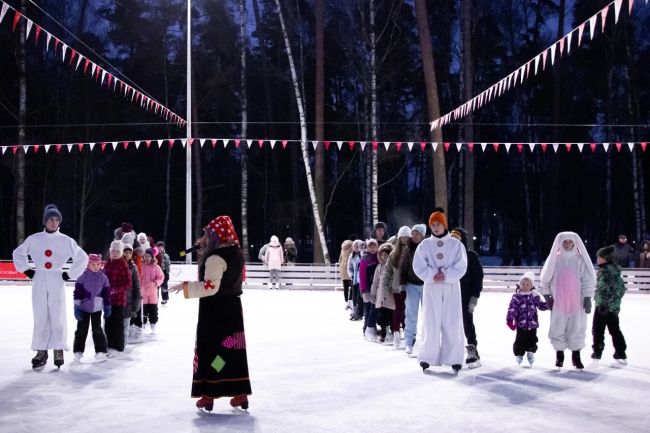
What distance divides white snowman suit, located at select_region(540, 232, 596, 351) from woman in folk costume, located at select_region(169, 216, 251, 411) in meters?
4.13

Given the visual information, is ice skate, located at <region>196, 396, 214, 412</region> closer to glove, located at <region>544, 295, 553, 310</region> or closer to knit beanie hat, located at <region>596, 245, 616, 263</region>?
glove, located at <region>544, 295, 553, 310</region>

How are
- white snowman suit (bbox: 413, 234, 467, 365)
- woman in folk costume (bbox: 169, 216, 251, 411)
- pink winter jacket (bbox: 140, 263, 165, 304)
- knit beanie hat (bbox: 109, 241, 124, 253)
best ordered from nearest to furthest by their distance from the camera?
woman in folk costume (bbox: 169, 216, 251, 411) < white snowman suit (bbox: 413, 234, 467, 365) < knit beanie hat (bbox: 109, 241, 124, 253) < pink winter jacket (bbox: 140, 263, 165, 304)

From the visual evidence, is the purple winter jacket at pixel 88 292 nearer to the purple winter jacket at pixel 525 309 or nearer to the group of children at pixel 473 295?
the group of children at pixel 473 295

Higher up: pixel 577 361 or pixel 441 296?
pixel 441 296

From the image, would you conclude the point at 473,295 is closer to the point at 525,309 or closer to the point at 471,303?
the point at 471,303

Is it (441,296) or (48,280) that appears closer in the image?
(441,296)

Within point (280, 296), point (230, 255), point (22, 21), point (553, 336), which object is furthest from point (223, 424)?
point (22, 21)

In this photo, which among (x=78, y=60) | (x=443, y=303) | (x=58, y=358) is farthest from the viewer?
(x=78, y=60)

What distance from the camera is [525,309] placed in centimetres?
855

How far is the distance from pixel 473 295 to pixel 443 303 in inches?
30.2

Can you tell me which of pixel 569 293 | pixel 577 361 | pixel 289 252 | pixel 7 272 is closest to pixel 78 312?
pixel 569 293

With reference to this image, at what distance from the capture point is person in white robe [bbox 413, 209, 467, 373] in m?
8.14

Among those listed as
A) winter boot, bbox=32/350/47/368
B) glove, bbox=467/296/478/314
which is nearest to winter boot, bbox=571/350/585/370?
glove, bbox=467/296/478/314

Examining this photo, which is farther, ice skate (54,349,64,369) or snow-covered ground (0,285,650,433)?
ice skate (54,349,64,369)
